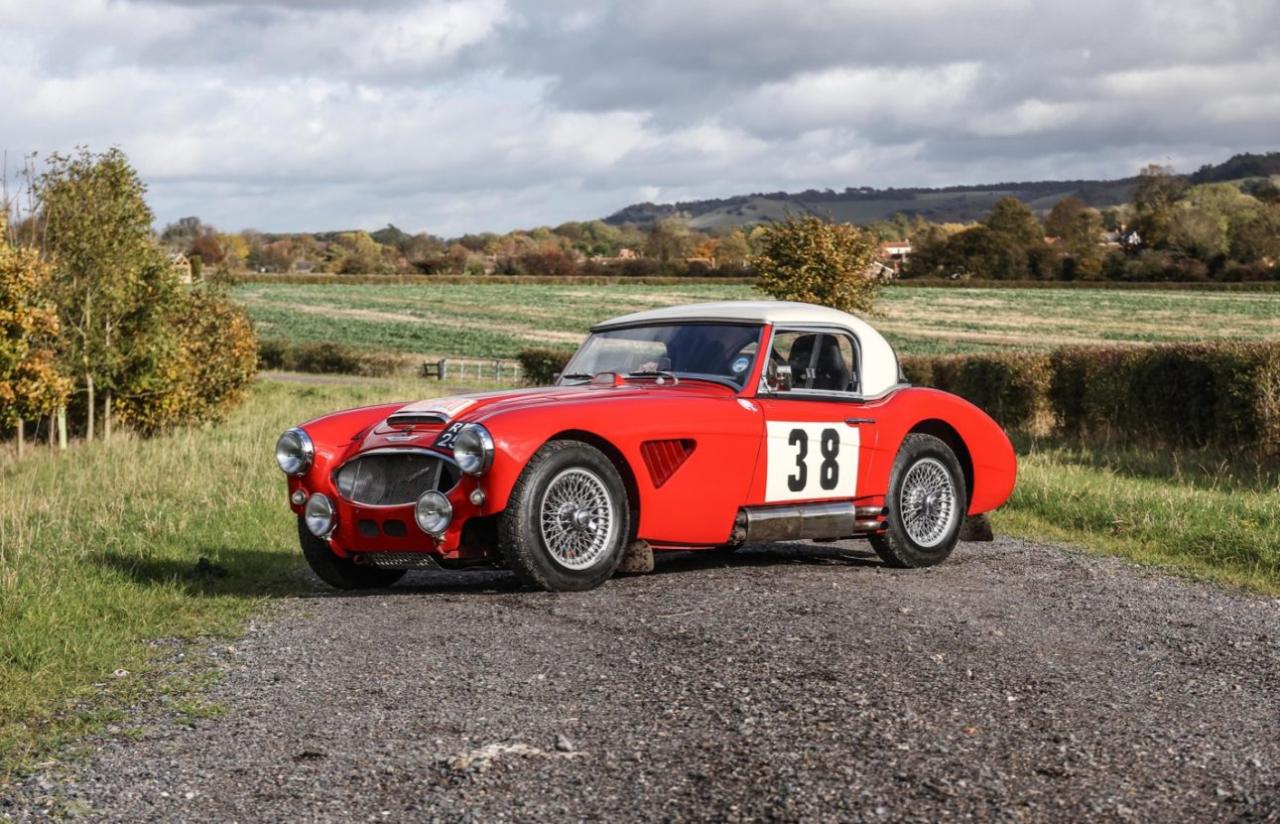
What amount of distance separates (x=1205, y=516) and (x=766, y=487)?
15.6ft

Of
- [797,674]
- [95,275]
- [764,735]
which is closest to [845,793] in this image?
[764,735]

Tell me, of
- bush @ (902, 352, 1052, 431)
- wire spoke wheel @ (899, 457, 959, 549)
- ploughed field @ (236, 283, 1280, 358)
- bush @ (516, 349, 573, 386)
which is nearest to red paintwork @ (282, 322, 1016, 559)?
wire spoke wheel @ (899, 457, 959, 549)

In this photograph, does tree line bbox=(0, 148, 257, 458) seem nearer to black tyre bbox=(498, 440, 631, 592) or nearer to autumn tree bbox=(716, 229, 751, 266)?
black tyre bbox=(498, 440, 631, 592)

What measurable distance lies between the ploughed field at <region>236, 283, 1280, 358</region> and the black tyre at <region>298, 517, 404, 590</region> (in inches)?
1924

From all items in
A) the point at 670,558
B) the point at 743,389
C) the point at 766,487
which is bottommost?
the point at 670,558

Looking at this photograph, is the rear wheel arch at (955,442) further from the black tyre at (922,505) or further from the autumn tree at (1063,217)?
the autumn tree at (1063,217)

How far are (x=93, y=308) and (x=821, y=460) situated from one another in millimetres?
19329

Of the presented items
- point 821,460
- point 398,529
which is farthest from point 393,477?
point 821,460

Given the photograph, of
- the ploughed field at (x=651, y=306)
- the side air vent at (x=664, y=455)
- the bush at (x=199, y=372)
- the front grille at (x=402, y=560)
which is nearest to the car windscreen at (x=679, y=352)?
the side air vent at (x=664, y=455)

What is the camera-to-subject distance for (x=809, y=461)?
888cm

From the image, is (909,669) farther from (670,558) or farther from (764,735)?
(670,558)

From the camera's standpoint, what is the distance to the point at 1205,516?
11438mm

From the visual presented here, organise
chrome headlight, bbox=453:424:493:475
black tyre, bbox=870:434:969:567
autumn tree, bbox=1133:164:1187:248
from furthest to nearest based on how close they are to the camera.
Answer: autumn tree, bbox=1133:164:1187:248
black tyre, bbox=870:434:969:567
chrome headlight, bbox=453:424:493:475

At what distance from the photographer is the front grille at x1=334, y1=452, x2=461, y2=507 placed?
25.8 feet
